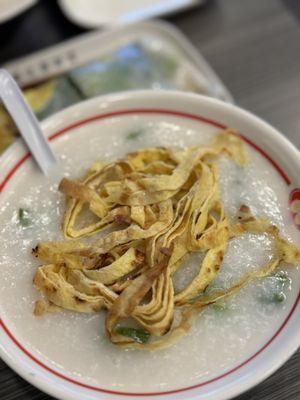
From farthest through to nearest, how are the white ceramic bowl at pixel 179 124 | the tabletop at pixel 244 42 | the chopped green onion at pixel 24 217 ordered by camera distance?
1. the tabletop at pixel 244 42
2. the chopped green onion at pixel 24 217
3. the white ceramic bowl at pixel 179 124

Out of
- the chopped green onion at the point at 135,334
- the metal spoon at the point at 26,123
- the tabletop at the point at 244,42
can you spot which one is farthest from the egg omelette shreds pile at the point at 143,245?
the tabletop at the point at 244,42

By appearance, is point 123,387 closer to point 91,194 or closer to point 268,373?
point 268,373

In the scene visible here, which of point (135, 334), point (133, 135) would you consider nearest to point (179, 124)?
point (133, 135)

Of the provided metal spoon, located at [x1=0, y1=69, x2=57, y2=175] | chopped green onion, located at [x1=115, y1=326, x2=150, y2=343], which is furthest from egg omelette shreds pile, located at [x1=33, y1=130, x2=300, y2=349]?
metal spoon, located at [x1=0, y1=69, x2=57, y2=175]

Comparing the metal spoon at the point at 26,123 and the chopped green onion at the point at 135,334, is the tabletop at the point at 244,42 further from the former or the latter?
the chopped green onion at the point at 135,334

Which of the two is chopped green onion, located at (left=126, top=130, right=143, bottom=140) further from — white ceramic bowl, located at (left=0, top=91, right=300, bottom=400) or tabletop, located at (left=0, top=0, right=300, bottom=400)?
tabletop, located at (left=0, top=0, right=300, bottom=400)

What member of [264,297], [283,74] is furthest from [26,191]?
[283,74]

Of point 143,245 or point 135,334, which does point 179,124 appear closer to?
point 143,245
